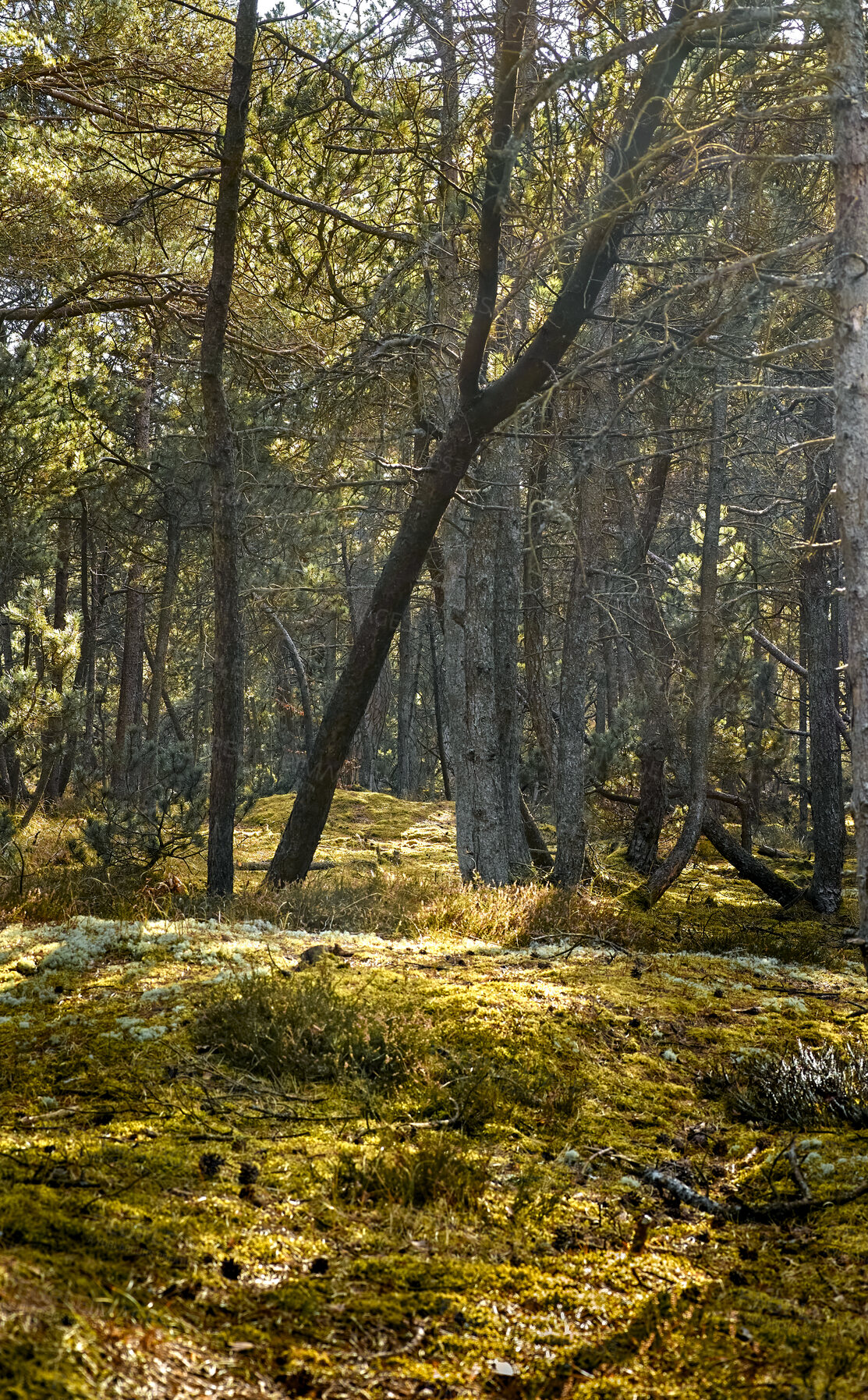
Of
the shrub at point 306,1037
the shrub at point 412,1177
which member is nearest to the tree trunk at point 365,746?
the shrub at point 306,1037

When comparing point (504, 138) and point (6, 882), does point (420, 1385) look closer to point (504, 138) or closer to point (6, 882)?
point (6, 882)

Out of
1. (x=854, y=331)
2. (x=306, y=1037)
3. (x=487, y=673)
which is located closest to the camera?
(x=306, y=1037)

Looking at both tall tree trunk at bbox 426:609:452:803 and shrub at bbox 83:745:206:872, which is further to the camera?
tall tree trunk at bbox 426:609:452:803

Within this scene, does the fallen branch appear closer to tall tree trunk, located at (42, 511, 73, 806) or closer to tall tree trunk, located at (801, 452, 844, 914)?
tall tree trunk, located at (801, 452, 844, 914)

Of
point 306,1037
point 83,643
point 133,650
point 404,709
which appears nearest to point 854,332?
point 306,1037

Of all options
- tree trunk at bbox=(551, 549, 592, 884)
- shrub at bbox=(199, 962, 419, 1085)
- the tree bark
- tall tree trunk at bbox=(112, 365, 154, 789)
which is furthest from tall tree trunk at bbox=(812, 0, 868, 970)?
tall tree trunk at bbox=(112, 365, 154, 789)

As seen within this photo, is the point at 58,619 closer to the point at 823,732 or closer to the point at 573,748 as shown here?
the point at 573,748

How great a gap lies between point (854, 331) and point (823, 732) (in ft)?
21.8

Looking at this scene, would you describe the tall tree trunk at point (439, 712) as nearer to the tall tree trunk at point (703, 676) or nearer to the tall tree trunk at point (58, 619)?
the tall tree trunk at point (58, 619)

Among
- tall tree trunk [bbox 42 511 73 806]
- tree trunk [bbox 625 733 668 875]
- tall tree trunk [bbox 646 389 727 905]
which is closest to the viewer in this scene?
tall tree trunk [bbox 646 389 727 905]

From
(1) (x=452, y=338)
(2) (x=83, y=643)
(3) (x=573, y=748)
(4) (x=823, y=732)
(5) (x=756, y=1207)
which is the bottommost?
(5) (x=756, y=1207)

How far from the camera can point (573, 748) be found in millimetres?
9602

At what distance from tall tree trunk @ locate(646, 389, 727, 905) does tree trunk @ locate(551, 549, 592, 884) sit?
901 millimetres

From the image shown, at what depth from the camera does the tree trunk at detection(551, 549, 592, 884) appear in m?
9.27
